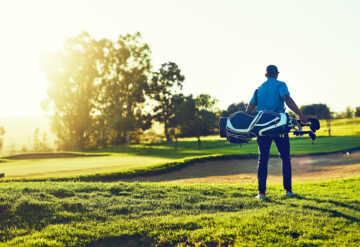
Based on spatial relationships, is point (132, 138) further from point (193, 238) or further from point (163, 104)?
point (193, 238)

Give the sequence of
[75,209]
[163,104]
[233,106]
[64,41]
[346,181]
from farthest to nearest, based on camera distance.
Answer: [233,106]
[163,104]
[64,41]
[346,181]
[75,209]

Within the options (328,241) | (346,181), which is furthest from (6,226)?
(346,181)

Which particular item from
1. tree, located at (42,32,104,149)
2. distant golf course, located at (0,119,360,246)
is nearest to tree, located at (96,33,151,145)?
tree, located at (42,32,104,149)

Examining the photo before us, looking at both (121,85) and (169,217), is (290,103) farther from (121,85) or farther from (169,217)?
(121,85)

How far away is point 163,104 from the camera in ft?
222

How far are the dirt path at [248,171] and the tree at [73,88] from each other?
140ft

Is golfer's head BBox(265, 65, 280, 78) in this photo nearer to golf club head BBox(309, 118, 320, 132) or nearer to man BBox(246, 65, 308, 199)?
man BBox(246, 65, 308, 199)

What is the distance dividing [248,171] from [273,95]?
11.2 meters

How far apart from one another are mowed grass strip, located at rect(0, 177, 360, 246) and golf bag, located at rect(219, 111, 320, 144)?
1.54m

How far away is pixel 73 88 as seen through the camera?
58625mm

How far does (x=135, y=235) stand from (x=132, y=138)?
66491 mm

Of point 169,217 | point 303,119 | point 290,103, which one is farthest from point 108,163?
point 303,119

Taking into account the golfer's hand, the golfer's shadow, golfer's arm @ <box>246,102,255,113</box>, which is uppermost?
golfer's arm @ <box>246,102,255,113</box>

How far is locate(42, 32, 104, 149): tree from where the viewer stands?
5722cm
